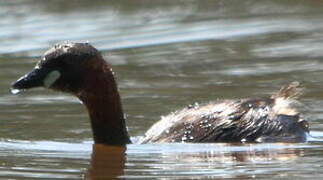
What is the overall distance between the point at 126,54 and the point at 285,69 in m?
2.24

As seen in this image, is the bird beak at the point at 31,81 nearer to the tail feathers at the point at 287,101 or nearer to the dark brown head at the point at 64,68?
the dark brown head at the point at 64,68

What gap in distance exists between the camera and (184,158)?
9.02 metres

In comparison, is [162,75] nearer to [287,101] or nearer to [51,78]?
[287,101]

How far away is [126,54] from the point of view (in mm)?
14203

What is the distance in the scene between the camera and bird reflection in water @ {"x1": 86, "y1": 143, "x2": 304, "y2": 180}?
8492mm

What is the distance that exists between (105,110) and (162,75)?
2.98 meters

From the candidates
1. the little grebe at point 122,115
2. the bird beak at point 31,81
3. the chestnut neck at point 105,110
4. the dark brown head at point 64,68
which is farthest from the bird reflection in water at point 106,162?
the bird beak at point 31,81

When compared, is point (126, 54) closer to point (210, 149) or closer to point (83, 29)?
point (83, 29)

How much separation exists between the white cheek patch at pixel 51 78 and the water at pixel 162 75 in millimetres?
500

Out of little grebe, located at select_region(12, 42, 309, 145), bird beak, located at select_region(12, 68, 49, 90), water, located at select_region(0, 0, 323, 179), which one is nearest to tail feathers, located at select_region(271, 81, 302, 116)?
little grebe, located at select_region(12, 42, 309, 145)

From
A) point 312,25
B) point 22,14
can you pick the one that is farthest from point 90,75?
point 22,14

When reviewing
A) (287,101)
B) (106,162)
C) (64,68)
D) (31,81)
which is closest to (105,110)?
(64,68)

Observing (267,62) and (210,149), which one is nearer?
(210,149)

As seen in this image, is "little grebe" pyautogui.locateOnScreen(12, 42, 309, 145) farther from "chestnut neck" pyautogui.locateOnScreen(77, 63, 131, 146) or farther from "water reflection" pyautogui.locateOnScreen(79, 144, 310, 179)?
"water reflection" pyautogui.locateOnScreen(79, 144, 310, 179)
